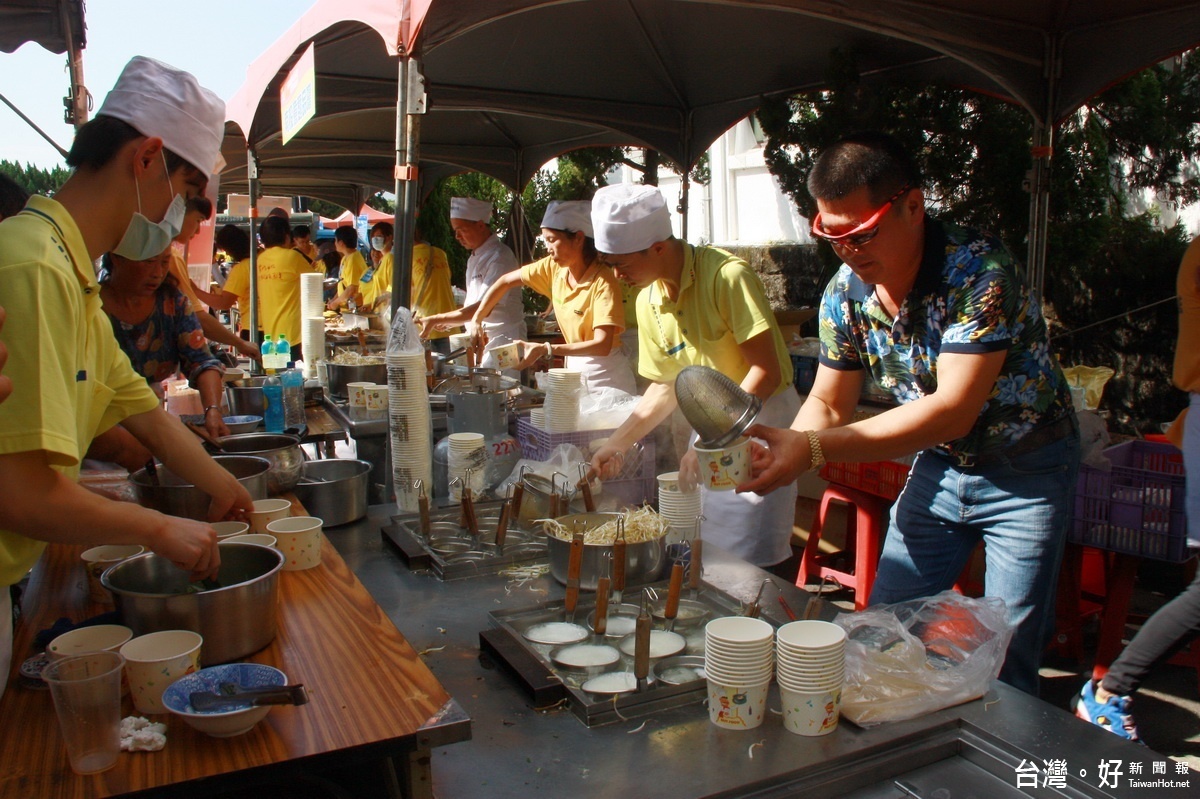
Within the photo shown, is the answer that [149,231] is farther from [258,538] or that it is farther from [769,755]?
[769,755]

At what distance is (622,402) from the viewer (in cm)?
339

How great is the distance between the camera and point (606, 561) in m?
1.85

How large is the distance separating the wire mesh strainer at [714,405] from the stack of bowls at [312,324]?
394 cm

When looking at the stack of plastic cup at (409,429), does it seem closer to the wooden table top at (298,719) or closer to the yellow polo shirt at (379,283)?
the wooden table top at (298,719)

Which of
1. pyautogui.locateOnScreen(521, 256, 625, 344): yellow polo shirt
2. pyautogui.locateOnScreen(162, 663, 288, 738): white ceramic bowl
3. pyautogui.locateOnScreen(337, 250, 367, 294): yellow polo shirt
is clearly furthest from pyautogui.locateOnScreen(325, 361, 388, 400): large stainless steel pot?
pyautogui.locateOnScreen(337, 250, 367, 294): yellow polo shirt

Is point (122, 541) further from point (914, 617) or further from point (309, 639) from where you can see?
point (914, 617)

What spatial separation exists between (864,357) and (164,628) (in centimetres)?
170

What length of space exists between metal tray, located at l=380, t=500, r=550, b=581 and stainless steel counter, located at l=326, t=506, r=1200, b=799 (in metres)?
0.60

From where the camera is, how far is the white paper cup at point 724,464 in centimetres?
160

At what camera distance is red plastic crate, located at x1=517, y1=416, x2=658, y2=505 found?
9.32 ft

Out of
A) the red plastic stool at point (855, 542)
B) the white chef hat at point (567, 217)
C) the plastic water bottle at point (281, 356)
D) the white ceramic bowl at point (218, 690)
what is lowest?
the red plastic stool at point (855, 542)

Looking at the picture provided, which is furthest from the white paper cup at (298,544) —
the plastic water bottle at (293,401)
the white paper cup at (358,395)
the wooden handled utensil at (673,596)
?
the plastic water bottle at (293,401)

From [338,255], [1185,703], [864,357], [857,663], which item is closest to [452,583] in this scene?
[857,663]

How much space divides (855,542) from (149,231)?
3.58 metres
